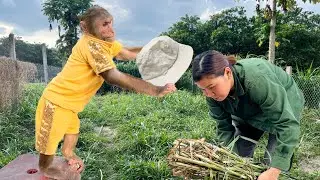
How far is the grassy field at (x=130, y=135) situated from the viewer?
4.56 metres

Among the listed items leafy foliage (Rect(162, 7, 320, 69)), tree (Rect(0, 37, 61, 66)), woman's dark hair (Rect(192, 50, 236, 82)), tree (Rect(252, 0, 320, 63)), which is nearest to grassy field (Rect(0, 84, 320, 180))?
tree (Rect(0, 37, 61, 66))

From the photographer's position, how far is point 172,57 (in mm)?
2740

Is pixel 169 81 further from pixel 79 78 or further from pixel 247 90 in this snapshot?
pixel 79 78

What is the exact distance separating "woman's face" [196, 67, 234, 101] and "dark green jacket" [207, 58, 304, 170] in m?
0.09

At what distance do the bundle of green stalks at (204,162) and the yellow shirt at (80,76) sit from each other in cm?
103

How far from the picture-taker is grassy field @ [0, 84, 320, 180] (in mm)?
4559

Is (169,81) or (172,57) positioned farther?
(172,57)

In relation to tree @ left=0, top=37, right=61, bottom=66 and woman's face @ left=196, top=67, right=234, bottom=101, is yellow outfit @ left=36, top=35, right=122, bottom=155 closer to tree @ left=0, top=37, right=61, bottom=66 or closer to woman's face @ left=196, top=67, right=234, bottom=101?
woman's face @ left=196, top=67, right=234, bottom=101

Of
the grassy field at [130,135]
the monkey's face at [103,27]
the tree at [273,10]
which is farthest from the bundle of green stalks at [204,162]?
the tree at [273,10]

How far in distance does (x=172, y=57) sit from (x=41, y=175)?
1.22m

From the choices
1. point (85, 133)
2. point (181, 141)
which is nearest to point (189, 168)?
point (181, 141)

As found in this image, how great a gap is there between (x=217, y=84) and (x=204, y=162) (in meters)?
0.44

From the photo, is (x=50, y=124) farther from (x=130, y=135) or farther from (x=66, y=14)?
(x=66, y=14)

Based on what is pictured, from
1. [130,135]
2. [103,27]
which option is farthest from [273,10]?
[103,27]
